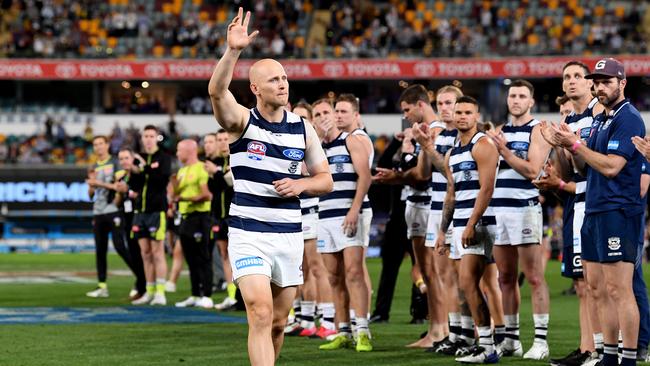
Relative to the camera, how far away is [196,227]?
16062 millimetres

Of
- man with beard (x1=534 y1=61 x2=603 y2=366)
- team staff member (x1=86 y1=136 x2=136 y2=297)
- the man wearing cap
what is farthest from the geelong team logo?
team staff member (x1=86 y1=136 x2=136 y2=297)

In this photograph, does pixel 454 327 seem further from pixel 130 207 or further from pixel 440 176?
pixel 130 207

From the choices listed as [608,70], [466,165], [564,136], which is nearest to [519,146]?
[466,165]

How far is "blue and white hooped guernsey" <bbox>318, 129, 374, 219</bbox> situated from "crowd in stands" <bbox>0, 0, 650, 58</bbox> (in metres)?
30.7

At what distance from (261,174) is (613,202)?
2664 millimetres

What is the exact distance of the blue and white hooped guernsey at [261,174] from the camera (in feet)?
25.4

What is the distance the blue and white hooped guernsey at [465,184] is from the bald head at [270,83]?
2.77 metres

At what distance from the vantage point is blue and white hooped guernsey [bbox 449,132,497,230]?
10.2 meters

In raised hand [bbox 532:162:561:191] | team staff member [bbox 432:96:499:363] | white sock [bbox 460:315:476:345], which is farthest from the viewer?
white sock [bbox 460:315:476:345]

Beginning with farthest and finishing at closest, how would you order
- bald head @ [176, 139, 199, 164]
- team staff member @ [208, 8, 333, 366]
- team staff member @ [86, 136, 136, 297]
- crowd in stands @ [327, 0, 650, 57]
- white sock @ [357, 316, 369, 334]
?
crowd in stands @ [327, 0, 650, 57] < team staff member @ [86, 136, 136, 297] < bald head @ [176, 139, 199, 164] < white sock @ [357, 316, 369, 334] < team staff member @ [208, 8, 333, 366]

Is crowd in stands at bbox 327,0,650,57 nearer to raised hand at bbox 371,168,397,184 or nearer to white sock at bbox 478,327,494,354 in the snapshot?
raised hand at bbox 371,168,397,184

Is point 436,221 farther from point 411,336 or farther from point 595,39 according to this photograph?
point 595,39

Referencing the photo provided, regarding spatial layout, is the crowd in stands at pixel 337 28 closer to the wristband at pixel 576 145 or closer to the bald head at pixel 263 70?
the wristband at pixel 576 145

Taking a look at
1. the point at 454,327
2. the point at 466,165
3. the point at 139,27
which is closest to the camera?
the point at 466,165
